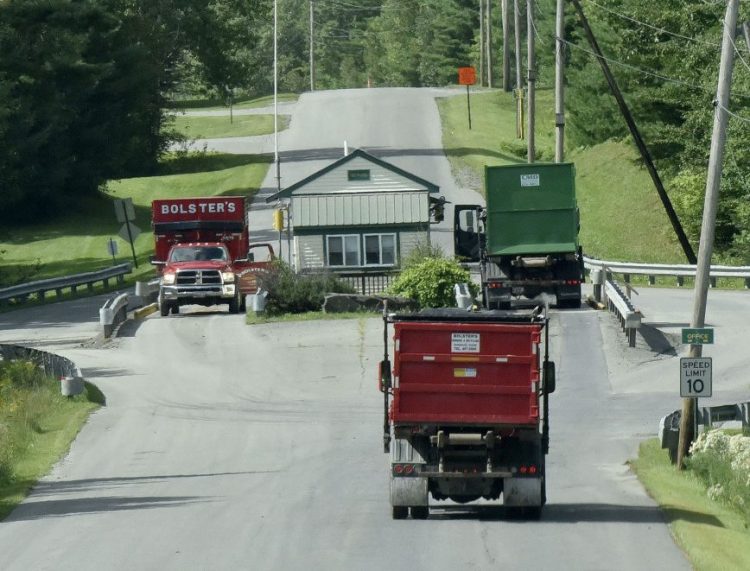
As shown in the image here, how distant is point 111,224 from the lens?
238ft

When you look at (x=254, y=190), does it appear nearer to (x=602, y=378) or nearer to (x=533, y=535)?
(x=602, y=378)

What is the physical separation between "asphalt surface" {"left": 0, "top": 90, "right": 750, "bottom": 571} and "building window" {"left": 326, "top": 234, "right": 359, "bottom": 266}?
669cm

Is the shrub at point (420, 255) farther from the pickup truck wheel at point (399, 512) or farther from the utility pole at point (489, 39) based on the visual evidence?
the utility pole at point (489, 39)

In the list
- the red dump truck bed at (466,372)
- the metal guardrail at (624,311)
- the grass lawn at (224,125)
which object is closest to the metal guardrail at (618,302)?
the metal guardrail at (624,311)

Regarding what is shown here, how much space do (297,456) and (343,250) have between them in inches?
997

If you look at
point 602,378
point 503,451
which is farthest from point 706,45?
point 503,451

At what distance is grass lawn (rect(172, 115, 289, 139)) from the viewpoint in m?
94.1

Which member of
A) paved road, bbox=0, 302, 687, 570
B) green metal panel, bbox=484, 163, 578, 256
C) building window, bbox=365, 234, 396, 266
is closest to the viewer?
paved road, bbox=0, 302, 687, 570

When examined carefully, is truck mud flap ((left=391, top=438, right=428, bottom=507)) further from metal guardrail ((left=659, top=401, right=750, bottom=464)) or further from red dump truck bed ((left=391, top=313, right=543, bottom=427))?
metal guardrail ((left=659, top=401, right=750, bottom=464))

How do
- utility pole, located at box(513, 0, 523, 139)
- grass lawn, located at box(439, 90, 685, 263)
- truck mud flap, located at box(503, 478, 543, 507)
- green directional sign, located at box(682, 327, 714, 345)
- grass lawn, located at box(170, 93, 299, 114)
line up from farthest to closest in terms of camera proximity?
grass lawn, located at box(170, 93, 299, 114) → utility pole, located at box(513, 0, 523, 139) → grass lawn, located at box(439, 90, 685, 263) → green directional sign, located at box(682, 327, 714, 345) → truck mud flap, located at box(503, 478, 543, 507)

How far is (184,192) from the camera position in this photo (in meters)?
74.6

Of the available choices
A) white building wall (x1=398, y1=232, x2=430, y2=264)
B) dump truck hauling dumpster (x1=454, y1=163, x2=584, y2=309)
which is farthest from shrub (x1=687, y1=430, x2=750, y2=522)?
white building wall (x1=398, y1=232, x2=430, y2=264)

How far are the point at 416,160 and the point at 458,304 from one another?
133 ft

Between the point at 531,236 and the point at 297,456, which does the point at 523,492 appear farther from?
the point at 531,236
